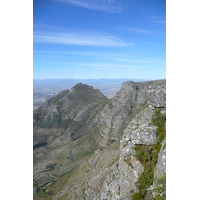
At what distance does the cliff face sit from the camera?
12938 millimetres

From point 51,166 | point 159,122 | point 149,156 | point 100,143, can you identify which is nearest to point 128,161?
point 149,156

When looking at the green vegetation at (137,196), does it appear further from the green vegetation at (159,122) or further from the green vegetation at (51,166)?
the green vegetation at (51,166)

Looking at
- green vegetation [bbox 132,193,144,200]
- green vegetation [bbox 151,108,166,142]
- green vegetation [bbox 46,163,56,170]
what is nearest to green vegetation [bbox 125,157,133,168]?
green vegetation [bbox 132,193,144,200]

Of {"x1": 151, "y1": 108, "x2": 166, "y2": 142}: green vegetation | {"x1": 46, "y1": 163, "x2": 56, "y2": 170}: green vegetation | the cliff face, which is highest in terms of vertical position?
{"x1": 151, "y1": 108, "x2": 166, "y2": 142}: green vegetation

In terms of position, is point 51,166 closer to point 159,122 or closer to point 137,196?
point 137,196

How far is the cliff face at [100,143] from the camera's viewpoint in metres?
12.9

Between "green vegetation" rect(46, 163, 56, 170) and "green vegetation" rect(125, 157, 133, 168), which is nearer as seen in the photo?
"green vegetation" rect(125, 157, 133, 168)

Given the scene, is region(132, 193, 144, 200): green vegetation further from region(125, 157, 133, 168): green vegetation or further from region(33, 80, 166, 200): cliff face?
region(125, 157, 133, 168): green vegetation

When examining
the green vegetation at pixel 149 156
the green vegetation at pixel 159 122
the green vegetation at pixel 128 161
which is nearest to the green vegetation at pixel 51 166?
the green vegetation at pixel 128 161

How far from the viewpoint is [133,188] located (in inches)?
554

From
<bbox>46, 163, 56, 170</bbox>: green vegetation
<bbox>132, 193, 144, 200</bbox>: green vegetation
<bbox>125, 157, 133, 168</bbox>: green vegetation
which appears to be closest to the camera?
<bbox>132, 193, 144, 200</bbox>: green vegetation
